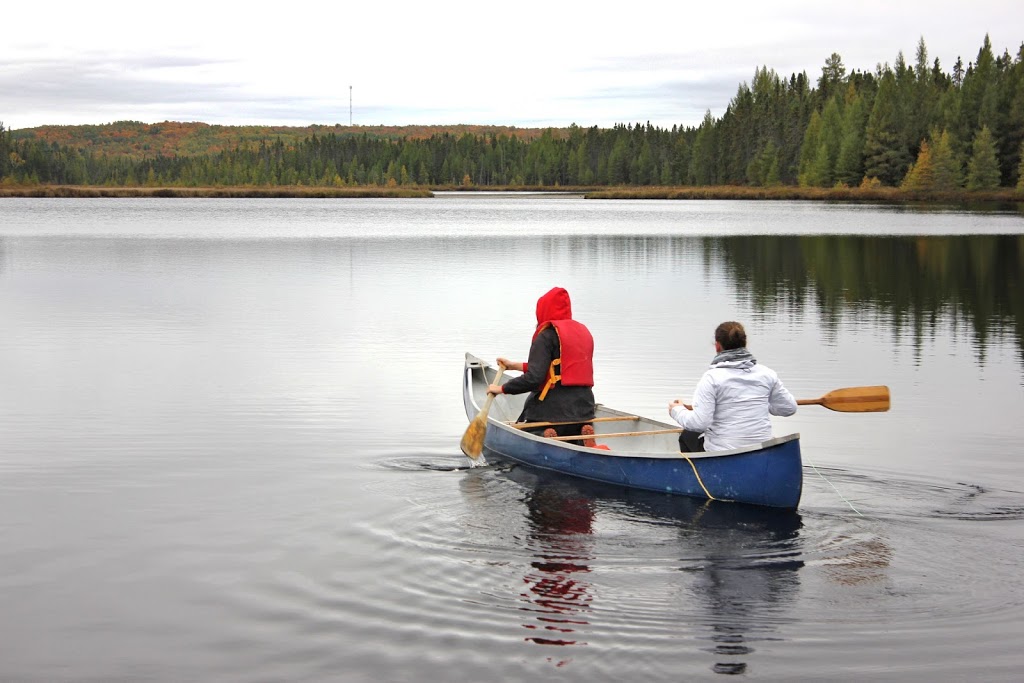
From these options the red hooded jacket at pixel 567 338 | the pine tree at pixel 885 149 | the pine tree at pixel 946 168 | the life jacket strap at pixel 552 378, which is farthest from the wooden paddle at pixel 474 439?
the pine tree at pixel 885 149

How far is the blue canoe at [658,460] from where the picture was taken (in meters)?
10.0

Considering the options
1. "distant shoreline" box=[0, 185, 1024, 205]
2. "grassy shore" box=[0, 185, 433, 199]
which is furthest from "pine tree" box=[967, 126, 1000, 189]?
"grassy shore" box=[0, 185, 433, 199]

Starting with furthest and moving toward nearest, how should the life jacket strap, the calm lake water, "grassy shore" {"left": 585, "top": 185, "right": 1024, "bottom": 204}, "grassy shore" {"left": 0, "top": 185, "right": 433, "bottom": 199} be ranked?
1. "grassy shore" {"left": 0, "top": 185, "right": 433, "bottom": 199}
2. "grassy shore" {"left": 585, "top": 185, "right": 1024, "bottom": 204}
3. the life jacket strap
4. the calm lake water

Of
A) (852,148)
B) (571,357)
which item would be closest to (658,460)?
(571,357)

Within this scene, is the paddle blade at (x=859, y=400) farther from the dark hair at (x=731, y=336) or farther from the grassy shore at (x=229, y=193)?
the grassy shore at (x=229, y=193)

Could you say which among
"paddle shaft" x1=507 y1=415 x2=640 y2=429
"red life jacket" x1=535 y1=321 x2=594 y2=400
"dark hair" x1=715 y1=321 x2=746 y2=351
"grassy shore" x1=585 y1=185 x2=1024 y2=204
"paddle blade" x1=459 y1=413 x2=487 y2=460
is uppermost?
"grassy shore" x1=585 y1=185 x2=1024 y2=204

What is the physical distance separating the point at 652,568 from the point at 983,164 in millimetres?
115134

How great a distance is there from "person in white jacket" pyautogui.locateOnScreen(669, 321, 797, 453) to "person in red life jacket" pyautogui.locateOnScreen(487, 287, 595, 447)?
1.90m

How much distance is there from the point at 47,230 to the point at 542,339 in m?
58.1

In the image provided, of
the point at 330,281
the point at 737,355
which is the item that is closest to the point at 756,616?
the point at 737,355

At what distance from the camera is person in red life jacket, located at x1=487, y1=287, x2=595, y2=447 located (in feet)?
39.6

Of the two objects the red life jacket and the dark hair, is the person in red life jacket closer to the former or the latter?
the red life jacket

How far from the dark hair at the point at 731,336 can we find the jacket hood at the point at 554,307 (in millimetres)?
2251

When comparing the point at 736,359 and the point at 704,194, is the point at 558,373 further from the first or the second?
the point at 704,194
